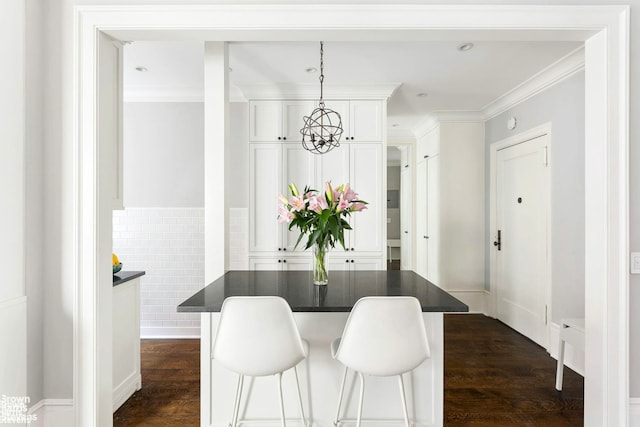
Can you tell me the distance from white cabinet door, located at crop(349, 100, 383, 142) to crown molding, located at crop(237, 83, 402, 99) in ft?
0.25

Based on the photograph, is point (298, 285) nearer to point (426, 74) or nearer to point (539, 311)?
point (426, 74)

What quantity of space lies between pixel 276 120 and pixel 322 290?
213 centimetres

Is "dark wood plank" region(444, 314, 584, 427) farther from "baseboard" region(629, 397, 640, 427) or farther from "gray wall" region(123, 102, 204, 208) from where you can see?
"gray wall" region(123, 102, 204, 208)

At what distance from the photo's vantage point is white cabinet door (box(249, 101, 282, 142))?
342 cm

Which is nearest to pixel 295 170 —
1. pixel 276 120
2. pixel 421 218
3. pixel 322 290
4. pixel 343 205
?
pixel 276 120

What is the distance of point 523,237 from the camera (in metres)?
3.57

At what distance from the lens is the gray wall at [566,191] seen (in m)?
2.80

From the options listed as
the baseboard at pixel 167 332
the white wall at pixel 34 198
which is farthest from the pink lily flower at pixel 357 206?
the baseboard at pixel 167 332

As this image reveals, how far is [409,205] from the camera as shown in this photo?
5543 mm

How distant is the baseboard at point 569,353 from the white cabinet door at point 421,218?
1825 millimetres

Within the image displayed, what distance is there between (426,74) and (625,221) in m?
2.01

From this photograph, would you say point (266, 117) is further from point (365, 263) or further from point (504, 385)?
point (504, 385)

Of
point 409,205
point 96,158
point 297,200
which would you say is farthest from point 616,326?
point 409,205

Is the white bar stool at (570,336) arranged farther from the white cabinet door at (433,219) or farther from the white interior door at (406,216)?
the white interior door at (406,216)
